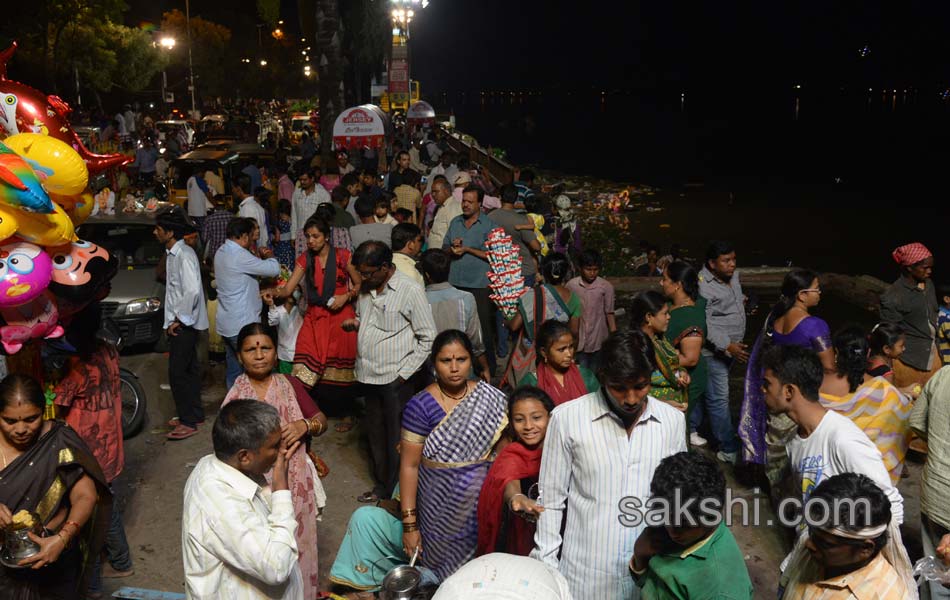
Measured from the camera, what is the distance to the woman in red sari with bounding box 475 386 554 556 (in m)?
4.33

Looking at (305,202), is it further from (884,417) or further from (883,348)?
(884,417)

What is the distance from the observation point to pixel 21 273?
422 centimetres

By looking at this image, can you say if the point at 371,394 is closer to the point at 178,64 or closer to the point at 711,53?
the point at 178,64

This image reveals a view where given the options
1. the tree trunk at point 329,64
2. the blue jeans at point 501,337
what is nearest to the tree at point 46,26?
the tree trunk at point 329,64

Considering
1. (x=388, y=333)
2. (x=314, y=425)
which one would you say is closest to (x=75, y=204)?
(x=314, y=425)

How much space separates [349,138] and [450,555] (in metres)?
13.0

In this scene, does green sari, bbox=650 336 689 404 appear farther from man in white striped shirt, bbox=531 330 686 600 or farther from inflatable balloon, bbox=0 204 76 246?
inflatable balloon, bbox=0 204 76 246

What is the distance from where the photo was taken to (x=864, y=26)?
497ft

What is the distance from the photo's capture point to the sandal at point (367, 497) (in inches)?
269

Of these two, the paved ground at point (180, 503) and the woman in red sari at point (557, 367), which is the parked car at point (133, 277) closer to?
the paved ground at point (180, 503)

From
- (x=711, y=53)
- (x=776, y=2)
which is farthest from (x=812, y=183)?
(x=711, y=53)

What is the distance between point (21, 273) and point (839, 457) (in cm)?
385

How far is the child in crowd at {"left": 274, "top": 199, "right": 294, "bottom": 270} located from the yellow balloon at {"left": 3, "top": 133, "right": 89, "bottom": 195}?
7.59 meters

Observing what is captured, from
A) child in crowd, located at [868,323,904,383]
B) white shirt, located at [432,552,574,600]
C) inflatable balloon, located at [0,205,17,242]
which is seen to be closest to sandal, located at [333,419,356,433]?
inflatable balloon, located at [0,205,17,242]
